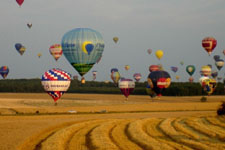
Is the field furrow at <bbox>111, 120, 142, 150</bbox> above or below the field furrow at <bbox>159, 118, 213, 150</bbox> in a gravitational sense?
above

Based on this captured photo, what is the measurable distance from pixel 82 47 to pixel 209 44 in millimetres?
34001

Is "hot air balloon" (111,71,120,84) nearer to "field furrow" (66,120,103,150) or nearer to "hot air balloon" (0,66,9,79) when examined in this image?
"hot air balloon" (0,66,9,79)

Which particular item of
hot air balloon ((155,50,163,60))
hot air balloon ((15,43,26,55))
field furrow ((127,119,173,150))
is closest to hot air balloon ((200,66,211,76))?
hot air balloon ((155,50,163,60))

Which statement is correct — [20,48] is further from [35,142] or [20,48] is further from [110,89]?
[35,142]

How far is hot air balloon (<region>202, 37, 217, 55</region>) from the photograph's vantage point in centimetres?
8569

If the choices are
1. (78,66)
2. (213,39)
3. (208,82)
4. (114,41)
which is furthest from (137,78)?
(78,66)

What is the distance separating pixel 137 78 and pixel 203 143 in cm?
11282

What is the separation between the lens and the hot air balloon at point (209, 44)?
85.7 metres

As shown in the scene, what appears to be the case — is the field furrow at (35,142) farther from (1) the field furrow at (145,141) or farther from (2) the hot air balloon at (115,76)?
(2) the hot air balloon at (115,76)

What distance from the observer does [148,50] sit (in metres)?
131

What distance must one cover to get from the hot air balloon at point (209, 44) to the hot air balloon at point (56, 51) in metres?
28.7

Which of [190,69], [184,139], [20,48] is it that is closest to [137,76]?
[190,69]

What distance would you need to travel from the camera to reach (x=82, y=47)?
200ft

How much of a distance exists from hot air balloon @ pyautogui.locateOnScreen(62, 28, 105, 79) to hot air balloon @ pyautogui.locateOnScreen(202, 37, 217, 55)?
2999 cm
